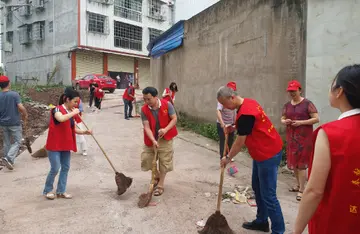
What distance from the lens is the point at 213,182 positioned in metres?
5.55

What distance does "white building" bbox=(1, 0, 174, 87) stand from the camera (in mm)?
27141

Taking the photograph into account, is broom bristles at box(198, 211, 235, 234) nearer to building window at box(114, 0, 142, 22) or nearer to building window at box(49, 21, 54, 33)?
building window at box(114, 0, 142, 22)

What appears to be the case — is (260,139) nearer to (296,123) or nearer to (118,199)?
(296,123)

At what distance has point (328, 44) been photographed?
5.50 meters

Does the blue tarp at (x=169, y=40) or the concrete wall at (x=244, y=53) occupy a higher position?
the blue tarp at (x=169, y=40)

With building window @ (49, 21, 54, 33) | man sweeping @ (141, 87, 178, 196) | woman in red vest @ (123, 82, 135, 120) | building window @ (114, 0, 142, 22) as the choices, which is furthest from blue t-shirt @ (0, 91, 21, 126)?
building window @ (49, 21, 54, 33)

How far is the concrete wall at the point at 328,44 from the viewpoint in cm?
521

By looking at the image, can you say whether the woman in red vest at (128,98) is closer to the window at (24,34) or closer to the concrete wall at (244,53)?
the concrete wall at (244,53)

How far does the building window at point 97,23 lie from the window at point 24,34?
7.69m

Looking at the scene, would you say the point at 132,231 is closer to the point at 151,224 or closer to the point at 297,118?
the point at 151,224

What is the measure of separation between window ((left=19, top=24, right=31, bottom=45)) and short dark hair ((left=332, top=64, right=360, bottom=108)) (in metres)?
33.7

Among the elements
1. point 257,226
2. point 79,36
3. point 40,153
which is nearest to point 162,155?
point 257,226

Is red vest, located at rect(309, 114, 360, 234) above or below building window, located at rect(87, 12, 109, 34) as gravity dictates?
below

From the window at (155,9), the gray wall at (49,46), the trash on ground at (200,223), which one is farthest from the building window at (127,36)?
the trash on ground at (200,223)
